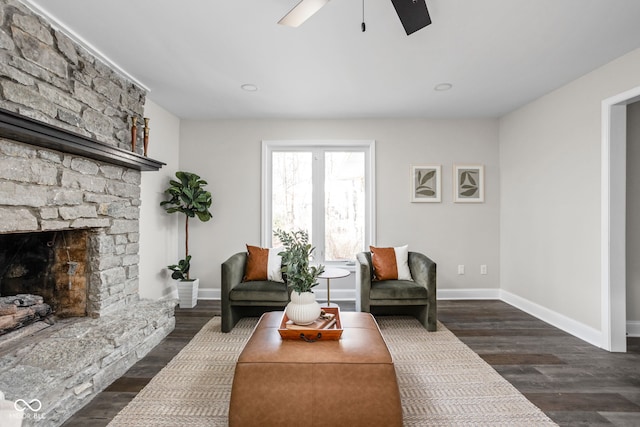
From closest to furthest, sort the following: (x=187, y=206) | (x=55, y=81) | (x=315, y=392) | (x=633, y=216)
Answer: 1. (x=315, y=392)
2. (x=55, y=81)
3. (x=633, y=216)
4. (x=187, y=206)

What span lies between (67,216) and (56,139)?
63 cm

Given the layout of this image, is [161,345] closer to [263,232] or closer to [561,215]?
[263,232]

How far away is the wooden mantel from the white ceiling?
82cm

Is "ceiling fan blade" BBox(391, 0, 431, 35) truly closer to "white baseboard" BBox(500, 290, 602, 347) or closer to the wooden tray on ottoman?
the wooden tray on ottoman

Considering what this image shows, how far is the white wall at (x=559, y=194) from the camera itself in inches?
120

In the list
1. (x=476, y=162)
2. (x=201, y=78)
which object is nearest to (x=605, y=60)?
(x=476, y=162)

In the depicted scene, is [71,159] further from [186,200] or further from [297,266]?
[297,266]

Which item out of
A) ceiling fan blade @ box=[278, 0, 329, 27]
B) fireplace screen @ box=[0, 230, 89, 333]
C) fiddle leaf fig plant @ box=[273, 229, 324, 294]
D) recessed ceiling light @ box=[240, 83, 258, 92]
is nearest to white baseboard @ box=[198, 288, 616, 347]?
fireplace screen @ box=[0, 230, 89, 333]

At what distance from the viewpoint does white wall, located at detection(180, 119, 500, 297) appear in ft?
15.1

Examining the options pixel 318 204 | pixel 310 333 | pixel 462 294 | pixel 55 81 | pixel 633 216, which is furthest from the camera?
pixel 318 204

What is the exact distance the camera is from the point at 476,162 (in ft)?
15.1

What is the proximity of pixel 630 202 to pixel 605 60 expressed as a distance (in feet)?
4.51

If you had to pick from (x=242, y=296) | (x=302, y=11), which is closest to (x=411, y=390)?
(x=242, y=296)

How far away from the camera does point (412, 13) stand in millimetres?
1771
